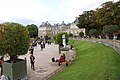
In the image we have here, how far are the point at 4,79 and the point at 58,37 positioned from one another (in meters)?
26.8

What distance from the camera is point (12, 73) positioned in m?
12.7

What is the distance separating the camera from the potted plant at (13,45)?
41.6ft

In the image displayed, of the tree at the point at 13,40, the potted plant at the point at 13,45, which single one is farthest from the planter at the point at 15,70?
the tree at the point at 13,40

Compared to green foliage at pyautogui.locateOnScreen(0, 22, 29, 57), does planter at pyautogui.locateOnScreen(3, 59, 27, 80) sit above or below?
below

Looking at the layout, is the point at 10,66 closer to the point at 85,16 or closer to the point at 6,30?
the point at 6,30

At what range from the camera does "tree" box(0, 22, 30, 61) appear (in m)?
12.7

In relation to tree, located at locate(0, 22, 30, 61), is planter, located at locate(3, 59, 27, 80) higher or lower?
lower

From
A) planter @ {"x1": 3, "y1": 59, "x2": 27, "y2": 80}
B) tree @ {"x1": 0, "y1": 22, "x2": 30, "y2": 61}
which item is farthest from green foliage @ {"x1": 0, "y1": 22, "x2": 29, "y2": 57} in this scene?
planter @ {"x1": 3, "y1": 59, "x2": 27, "y2": 80}

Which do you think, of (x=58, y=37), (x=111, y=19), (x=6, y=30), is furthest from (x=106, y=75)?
(x=111, y=19)

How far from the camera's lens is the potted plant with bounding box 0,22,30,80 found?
12.7 m

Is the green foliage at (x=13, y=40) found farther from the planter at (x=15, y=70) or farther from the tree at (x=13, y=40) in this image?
the planter at (x=15, y=70)

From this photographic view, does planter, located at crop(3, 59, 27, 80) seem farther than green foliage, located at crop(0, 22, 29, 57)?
Yes

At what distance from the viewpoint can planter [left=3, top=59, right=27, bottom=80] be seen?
12765 mm

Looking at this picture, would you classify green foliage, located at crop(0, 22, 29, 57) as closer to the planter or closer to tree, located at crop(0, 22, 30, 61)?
tree, located at crop(0, 22, 30, 61)
